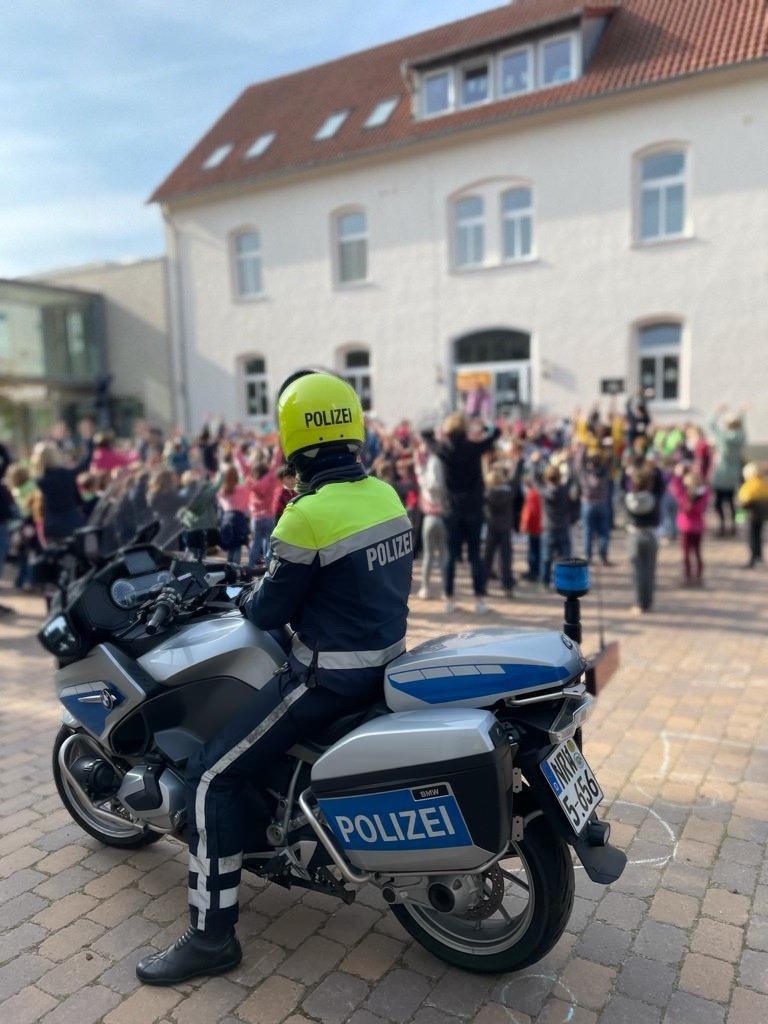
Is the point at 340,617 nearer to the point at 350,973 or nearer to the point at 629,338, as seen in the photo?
the point at 350,973

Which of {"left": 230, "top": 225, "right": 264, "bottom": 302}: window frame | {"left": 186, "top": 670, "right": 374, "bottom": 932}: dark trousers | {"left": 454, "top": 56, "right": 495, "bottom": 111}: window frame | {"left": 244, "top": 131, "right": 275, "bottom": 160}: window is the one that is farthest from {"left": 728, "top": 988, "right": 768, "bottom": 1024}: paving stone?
{"left": 244, "top": 131, "right": 275, "bottom": 160}: window

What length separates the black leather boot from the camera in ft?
8.80

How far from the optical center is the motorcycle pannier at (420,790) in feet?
7.55

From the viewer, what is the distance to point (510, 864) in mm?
2822

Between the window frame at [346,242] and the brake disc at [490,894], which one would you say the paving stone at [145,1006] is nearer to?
the brake disc at [490,894]

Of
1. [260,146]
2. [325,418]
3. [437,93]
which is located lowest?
[325,418]

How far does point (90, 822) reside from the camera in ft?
11.8

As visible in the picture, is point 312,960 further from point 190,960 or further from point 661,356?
point 661,356

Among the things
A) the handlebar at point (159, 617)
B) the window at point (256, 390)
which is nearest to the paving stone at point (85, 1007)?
Result: the handlebar at point (159, 617)

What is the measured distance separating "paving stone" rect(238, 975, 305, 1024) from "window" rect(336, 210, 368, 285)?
20532mm

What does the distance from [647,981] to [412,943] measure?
0.81 meters

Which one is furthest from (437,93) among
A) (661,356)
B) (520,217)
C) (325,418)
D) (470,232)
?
(325,418)

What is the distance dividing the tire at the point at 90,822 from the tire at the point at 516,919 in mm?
1352

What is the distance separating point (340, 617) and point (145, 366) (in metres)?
25.4
